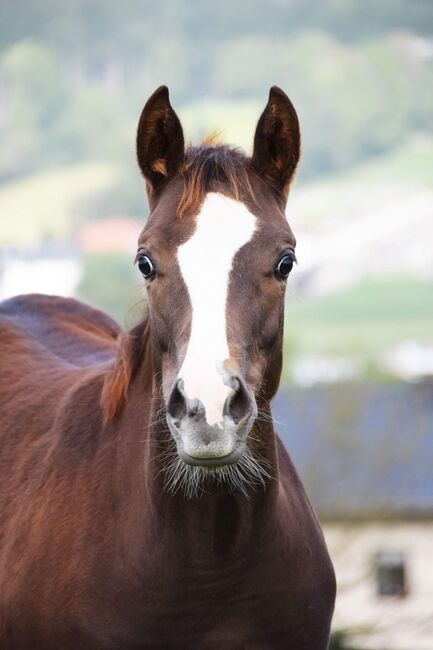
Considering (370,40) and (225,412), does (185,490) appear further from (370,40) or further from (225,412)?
(370,40)

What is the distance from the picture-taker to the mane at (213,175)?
483 centimetres

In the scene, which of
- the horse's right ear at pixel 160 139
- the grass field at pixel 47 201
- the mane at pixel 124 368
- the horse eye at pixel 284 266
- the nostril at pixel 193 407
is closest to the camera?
the nostril at pixel 193 407

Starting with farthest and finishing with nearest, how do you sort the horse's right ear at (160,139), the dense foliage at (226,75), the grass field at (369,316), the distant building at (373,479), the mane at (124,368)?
the dense foliage at (226,75) < the grass field at (369,316) < the distant building at (373,479) < the mane at (124,368) < the horse's right ear at (160,139)

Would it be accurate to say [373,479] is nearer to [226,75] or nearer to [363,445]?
[363,445]

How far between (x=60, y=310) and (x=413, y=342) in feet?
293

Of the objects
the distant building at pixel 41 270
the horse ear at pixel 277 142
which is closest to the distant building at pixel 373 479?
the distant building at pixel 41 270

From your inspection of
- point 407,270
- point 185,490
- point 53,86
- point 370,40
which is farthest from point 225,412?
point 370,40

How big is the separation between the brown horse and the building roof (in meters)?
23.1

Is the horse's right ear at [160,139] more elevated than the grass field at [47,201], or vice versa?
the grass field at [47,201]

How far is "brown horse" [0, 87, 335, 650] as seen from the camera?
457 cm

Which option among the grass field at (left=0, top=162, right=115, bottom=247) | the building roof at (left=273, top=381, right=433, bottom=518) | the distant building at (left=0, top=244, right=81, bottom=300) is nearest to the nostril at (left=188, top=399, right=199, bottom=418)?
the building roof at (left=273, top=381, right=433, bottom=518)

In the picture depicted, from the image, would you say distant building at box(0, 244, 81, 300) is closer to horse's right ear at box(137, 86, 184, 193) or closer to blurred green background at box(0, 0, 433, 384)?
blurred green background at box(0, 0, 433, 384)

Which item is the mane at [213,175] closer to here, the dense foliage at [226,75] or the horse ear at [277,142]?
the horse ear at [277,142]

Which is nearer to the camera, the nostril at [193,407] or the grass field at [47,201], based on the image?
the nostril at [193,407]
